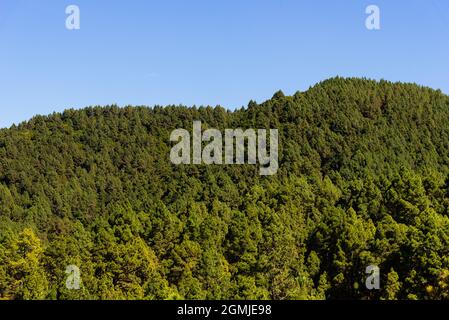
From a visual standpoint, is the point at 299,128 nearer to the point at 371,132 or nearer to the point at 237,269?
the point at 371,132

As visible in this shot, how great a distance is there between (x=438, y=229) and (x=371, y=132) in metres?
84.9

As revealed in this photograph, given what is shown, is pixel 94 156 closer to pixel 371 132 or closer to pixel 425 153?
pixel 371 132

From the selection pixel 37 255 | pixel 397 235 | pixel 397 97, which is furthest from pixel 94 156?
pixel 397 235

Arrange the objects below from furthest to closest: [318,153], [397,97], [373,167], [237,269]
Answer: [397,97]
[318,153]
[373,167]
[237,269]

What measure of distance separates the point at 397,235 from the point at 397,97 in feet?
334

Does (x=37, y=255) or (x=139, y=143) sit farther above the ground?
(x=139, y=143)

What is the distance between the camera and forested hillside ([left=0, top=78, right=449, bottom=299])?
1718 inches

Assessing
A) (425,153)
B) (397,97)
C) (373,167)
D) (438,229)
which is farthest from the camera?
(397,97)

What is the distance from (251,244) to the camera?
5028cm

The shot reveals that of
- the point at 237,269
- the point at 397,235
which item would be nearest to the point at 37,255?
the point at 237,269

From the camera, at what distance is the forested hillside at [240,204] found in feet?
143

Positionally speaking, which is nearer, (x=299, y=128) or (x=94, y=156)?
(x=299, y=128)

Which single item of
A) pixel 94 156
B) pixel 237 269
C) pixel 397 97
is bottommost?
→ pixel 237 269

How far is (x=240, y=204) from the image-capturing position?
72.9 meters
